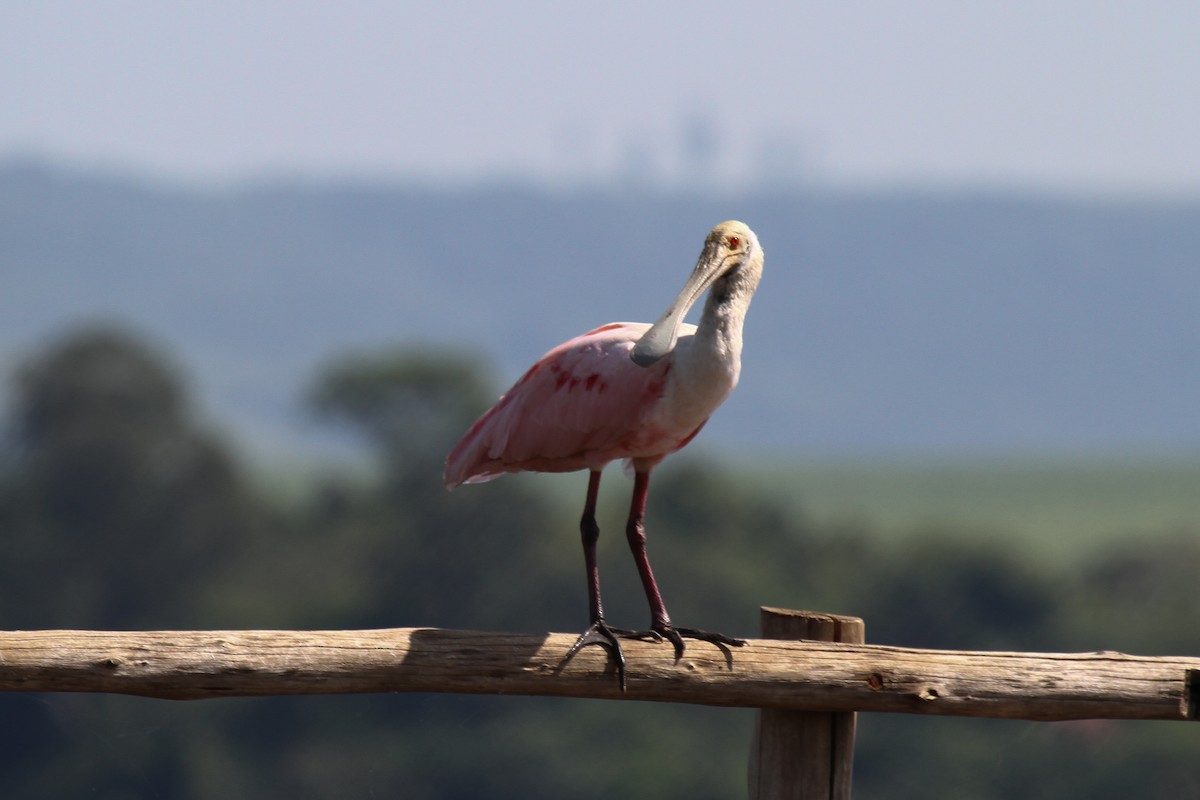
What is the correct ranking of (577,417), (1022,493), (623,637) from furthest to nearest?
(1022,493) < (577,417) < (623,637)

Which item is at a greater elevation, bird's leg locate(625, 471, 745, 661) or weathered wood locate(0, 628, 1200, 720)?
bird's leg locate(625, 471, 745, 661)

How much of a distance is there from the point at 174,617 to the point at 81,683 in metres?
44.0

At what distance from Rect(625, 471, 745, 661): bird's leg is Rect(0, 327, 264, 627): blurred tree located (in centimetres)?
3938

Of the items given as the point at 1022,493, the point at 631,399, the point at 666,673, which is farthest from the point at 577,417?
the point at 1022,493

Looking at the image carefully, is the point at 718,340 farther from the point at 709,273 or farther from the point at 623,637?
the point at 623,637

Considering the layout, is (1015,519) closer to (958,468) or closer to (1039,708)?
(958,468)

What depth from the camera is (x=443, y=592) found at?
159ft

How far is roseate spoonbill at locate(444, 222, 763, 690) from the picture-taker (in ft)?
20.1

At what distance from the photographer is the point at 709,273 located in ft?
20.0

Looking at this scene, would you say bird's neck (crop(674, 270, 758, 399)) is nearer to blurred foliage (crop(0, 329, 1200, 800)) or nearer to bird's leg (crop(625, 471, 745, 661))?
bird's leg (crop(625, 471, 745, 661))

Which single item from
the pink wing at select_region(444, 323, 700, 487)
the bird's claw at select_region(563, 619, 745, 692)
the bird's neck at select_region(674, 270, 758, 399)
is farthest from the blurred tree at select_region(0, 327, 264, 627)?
the bird's claw at select_region(563, 619, 745, 692)

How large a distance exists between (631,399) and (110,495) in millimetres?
48341

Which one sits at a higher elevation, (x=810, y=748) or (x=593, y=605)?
(x=593, y=605)

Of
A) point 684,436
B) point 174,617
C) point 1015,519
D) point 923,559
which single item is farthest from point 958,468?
point 684,436
